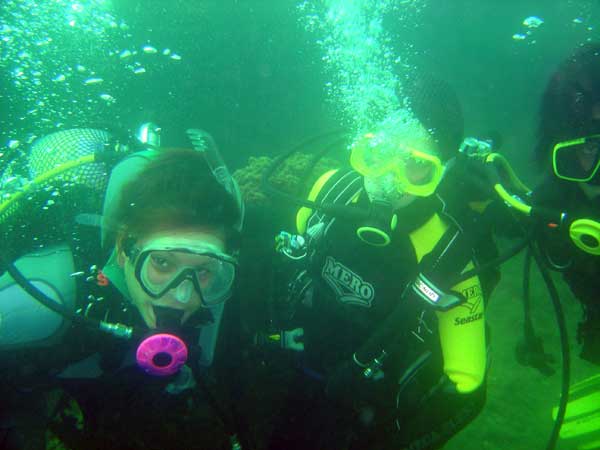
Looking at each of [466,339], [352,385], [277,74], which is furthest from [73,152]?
[277,74]

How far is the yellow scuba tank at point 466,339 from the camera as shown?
2309 mm

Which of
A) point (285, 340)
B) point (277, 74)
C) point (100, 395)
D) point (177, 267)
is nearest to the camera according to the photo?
point (100, 395)

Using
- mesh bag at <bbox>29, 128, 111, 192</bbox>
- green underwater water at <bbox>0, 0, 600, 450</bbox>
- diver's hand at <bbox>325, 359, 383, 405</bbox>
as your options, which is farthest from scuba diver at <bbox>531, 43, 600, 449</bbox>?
mesh bag at <bbox>29, 128, 111, 192</bbox>

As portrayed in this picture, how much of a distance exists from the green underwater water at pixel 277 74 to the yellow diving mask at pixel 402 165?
75 cm

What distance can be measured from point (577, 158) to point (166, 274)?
289 centimetres

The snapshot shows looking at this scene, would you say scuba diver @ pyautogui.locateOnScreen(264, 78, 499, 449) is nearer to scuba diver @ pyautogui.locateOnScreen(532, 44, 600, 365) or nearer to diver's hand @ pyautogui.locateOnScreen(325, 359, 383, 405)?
diver's hand @ pyautogui.locateOnScreen(325, 359, 383, 405)

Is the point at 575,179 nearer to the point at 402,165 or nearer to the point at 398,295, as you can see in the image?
the point at 402,165

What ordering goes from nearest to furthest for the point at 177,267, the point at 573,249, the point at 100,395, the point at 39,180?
the point at 39,180
the point at 100,395
the point at 177,267
the point at 573,249

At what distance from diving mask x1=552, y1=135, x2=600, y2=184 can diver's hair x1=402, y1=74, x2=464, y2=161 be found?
65 cm

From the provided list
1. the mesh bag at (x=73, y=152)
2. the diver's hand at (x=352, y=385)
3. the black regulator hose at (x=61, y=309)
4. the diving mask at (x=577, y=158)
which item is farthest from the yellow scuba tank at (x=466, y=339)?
the mesh bag at (x=73, y=152)

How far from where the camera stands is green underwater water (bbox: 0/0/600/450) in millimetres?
5180

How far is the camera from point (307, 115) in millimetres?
11852

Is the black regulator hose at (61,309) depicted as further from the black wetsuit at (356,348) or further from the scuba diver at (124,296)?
the black wetsuit at (356,348)

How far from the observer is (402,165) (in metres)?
2.44
